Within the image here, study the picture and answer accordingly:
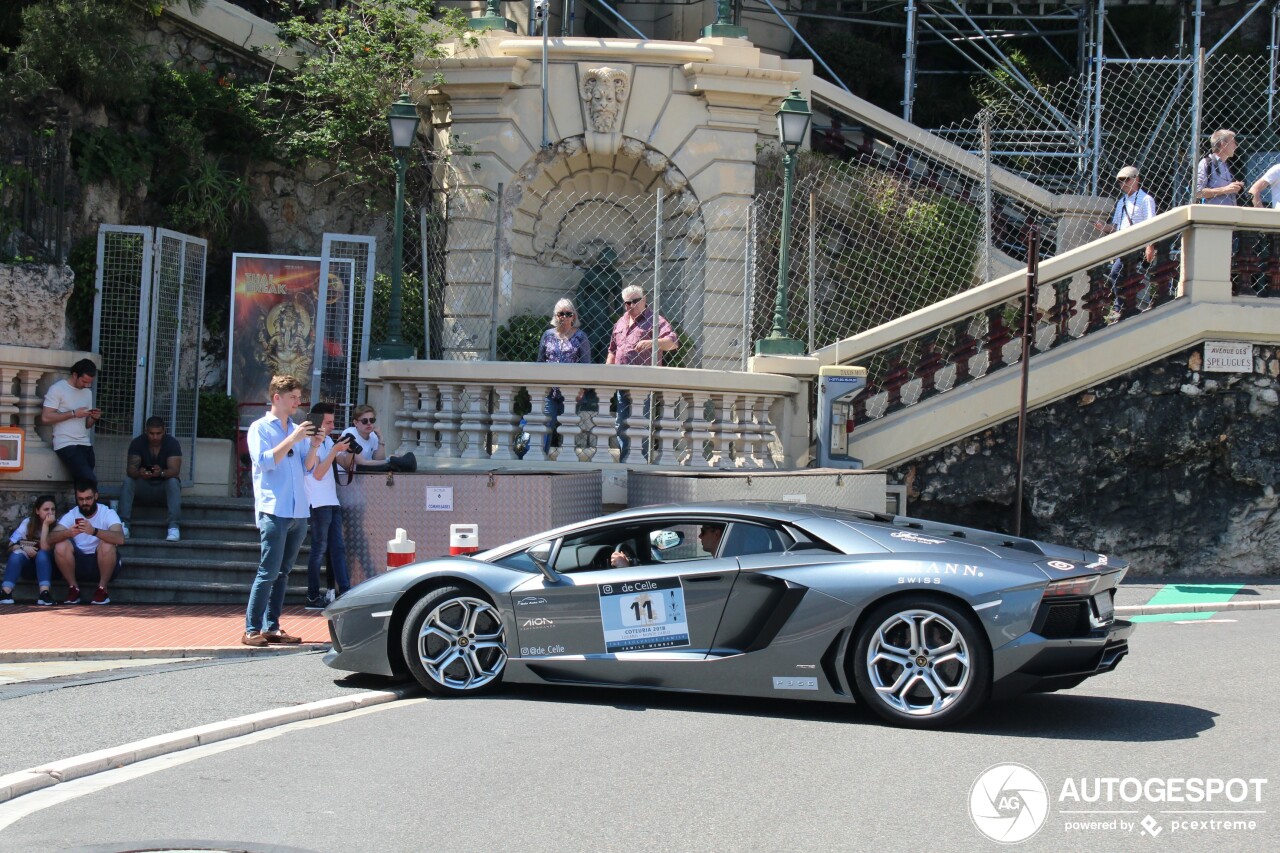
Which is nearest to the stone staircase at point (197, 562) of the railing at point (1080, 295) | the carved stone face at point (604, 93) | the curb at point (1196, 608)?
the railing at point (1080, 295)

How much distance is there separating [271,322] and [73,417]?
273 cm

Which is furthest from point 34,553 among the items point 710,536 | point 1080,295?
point 1080,295

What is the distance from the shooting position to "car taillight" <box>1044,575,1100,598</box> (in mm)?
7824

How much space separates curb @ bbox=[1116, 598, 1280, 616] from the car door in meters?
5.23

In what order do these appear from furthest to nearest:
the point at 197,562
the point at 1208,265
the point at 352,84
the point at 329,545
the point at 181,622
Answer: the point at 352,84 < the point at 1208,265 < the point at 197,562 < the point at 329,545 < the point at 181,622

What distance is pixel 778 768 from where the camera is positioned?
22.8 ft

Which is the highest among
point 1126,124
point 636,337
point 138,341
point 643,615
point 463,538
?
point 1126,124

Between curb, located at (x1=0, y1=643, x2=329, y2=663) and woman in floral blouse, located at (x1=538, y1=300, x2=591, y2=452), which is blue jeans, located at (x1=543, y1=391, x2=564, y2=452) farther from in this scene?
curb, located at (x1=0, y1=643, x2=329, y2=663)

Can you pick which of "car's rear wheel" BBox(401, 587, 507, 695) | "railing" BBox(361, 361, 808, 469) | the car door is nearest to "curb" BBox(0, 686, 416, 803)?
"car's rear wheel" BBox(401, 587, 507, 695)

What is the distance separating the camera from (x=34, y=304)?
1426 centimetres

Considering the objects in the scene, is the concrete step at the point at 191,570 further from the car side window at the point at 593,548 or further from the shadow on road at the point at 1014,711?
the car side window at the point at 593,548

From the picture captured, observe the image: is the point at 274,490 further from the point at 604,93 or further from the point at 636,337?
the point at 604,93

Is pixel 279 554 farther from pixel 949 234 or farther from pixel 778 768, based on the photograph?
pixel 949 234

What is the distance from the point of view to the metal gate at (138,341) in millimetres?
14993
